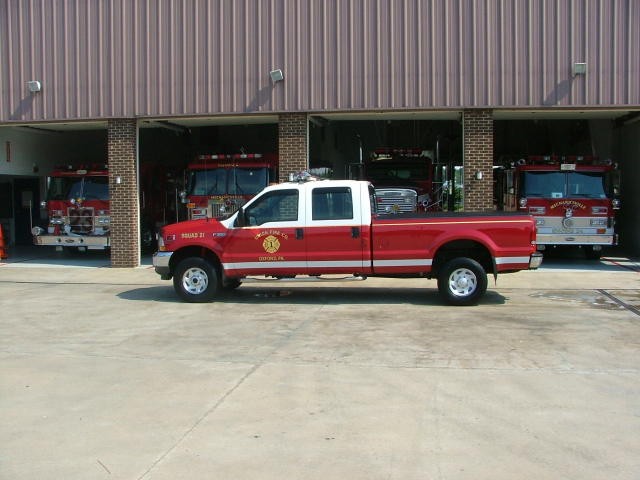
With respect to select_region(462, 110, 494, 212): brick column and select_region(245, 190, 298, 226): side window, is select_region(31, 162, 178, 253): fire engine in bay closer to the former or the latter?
select_region(245, 190, 298, 226): side window

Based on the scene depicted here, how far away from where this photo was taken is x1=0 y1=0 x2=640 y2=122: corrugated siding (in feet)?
46.8

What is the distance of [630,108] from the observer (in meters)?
14.4

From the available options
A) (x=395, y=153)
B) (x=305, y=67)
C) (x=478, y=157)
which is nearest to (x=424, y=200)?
(x=395, y=153)

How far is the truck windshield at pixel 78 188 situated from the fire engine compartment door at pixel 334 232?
30.8 feet

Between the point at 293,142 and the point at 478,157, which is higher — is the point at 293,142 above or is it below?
above

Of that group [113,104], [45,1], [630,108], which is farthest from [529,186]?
[45,1]

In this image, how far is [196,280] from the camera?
35.4 ft

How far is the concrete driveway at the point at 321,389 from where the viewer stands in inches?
173

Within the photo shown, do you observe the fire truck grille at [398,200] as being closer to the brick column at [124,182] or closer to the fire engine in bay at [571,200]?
the fire engine in bay at [571,200]

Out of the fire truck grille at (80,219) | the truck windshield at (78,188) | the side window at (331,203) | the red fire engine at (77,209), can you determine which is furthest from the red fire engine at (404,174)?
the fire truck grille at (80,219)

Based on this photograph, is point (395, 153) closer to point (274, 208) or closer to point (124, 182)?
point (124, 182)

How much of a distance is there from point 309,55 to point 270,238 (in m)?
6.18

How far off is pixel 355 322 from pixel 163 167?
1231 centimetres

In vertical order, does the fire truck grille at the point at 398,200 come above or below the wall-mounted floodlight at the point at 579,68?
below
